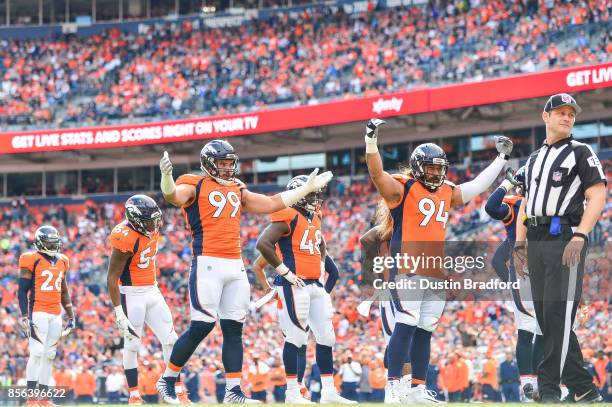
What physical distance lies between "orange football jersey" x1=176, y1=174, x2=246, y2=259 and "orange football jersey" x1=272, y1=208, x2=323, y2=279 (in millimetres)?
1640

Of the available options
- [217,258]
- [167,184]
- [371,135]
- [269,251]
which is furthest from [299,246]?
[371,135]

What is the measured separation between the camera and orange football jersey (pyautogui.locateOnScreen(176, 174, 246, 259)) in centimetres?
986

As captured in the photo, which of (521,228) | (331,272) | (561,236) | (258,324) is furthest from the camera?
(258,324)

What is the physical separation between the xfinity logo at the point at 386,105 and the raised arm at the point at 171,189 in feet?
64.3

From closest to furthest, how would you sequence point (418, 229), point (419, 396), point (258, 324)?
point (419, 396) < point (418, 229) < point (258, 324)

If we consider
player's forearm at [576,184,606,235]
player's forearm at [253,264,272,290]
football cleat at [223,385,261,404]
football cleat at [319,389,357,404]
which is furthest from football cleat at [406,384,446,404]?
player's forearm at [253,264,272,290]

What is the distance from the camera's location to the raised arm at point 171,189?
30.5 feet

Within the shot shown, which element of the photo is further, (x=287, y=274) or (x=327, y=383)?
(x=327, y=383)

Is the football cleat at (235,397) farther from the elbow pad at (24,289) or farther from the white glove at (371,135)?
the elbow pad at (24,289)

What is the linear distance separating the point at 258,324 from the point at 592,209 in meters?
17.7

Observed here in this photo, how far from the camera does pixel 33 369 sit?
13.0 m

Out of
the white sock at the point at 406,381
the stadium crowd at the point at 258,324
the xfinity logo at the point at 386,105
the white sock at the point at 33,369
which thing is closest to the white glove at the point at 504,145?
the stadium crowd at the point at 258,324

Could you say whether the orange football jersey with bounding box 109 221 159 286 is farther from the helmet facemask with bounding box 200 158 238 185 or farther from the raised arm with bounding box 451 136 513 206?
the raised arm with bounding box 451 136 513 206

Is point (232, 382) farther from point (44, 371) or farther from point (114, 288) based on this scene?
point (44, 371)
